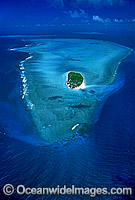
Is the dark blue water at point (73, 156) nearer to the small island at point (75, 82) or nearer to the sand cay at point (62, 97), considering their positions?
the sand cay at point (62, 97)

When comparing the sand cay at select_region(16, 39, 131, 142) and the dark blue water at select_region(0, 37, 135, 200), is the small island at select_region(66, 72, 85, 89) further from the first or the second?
the dark blue water at select_region(0, 37, 135, 200)

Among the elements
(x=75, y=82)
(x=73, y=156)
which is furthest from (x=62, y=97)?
(x=73, y=156)

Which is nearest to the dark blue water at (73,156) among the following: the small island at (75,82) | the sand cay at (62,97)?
the sand cay at (62,97)

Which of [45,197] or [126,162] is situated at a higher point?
[126,162]

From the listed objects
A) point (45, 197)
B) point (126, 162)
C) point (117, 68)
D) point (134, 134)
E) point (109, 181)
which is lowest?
point (45, 197)

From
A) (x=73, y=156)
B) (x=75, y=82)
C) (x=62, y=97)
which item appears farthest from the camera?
(x=75, y=82)

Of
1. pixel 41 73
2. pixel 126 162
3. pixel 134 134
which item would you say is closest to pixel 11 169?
pixel 126 162

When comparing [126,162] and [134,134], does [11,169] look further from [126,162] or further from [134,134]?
[134,134]

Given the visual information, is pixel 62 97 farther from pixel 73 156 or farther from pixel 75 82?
pixel 73 156
